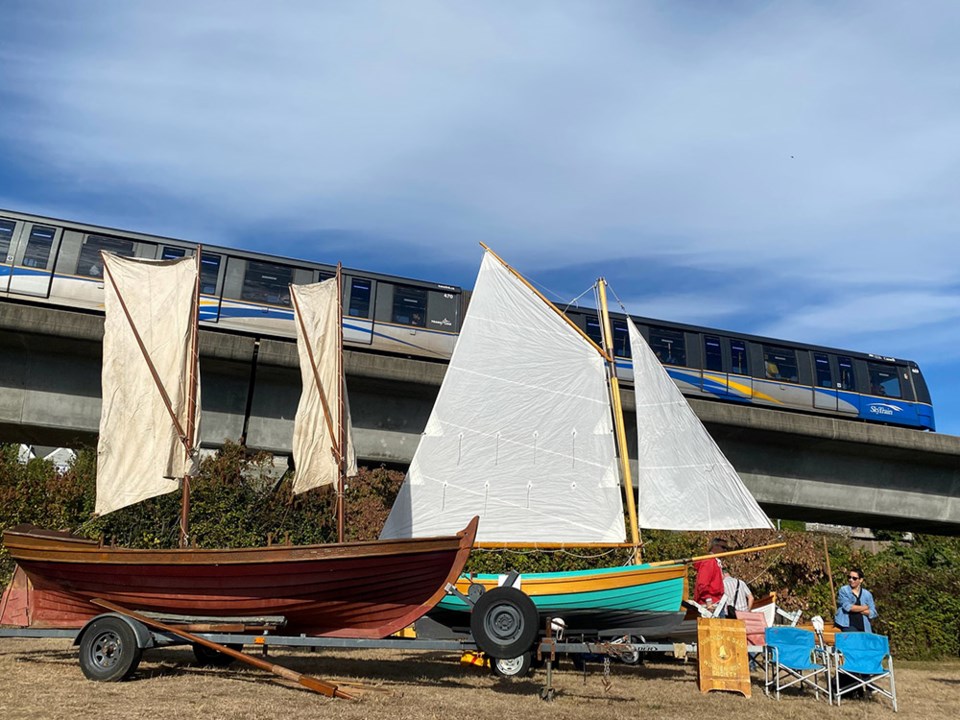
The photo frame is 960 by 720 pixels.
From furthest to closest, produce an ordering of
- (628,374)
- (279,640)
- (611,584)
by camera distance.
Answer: (628,374)
(611,584)
(279,640)

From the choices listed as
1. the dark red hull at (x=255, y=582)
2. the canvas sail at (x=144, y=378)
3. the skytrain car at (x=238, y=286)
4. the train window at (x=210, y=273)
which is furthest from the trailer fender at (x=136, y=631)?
the train window at (x=210, y=273)

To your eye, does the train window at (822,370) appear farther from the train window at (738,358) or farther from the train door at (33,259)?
the train door at (33,259)

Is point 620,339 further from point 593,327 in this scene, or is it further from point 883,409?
point 883,409

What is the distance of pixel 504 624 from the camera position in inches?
372

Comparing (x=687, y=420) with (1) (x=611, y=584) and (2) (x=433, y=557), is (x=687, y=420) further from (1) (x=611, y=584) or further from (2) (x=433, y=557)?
(2) (x=433, y=557)

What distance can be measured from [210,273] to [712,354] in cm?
1773

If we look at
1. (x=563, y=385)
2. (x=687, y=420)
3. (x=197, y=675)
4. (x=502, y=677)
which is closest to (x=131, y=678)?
(x=197, y=675)

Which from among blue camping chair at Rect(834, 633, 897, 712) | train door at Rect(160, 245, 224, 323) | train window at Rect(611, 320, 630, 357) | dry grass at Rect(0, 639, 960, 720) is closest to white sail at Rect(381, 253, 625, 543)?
dry grass at Rect(0, 639, 960, 720)

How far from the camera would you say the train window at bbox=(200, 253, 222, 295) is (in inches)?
933

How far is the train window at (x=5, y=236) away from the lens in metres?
22.2

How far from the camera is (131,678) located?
9.98 meters

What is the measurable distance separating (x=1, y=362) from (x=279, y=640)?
12.8 metres

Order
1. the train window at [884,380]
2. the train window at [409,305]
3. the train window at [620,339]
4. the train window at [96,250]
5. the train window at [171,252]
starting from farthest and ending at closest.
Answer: the train window at [884,380] < the train window at [620,339] < the train window at [409,305] < the train window at [171,252] < the train window at [96,250]

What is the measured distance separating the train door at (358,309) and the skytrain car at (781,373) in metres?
7.00
